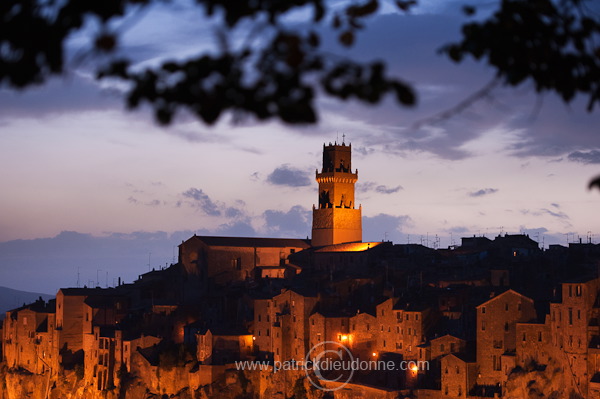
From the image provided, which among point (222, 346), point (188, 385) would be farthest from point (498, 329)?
point (188, 385)

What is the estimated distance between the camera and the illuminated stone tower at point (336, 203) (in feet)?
249

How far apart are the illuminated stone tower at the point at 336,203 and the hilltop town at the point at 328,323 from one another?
14 cm

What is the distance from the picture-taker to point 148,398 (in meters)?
56.1

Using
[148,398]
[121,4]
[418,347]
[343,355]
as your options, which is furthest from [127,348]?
[121,4]

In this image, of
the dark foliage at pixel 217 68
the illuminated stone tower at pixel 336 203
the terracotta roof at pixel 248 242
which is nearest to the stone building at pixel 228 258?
the terracotta roof at pixel 248 242

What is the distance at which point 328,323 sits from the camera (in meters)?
51.8

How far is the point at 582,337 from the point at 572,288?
6.26 feet

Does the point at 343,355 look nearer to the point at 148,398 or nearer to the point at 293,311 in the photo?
the point at 293,311

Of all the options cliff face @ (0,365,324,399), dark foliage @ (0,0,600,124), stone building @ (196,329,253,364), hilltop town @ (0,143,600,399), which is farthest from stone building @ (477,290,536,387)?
dark foliage @ (0,0,600,124)
